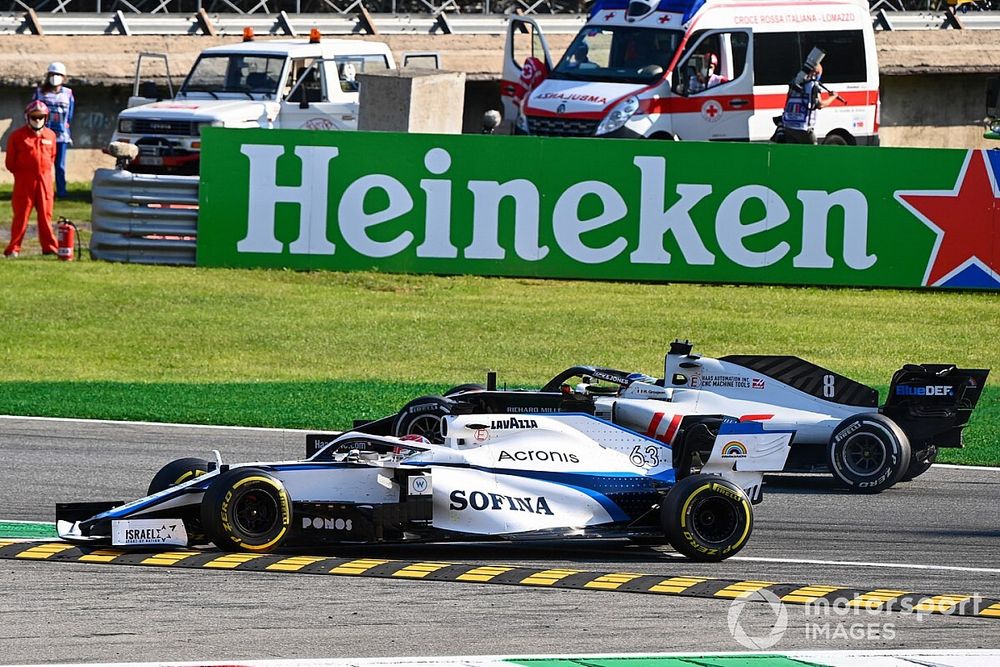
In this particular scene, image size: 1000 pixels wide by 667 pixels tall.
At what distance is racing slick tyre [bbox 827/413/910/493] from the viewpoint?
10039mm

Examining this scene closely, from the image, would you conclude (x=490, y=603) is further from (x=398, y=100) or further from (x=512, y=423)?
(x=398, y=100)

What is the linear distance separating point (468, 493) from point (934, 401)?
12.1 feet

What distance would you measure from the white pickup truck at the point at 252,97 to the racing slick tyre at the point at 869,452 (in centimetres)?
1406

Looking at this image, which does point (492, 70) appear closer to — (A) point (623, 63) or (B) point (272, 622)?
(A) point (623, 63)

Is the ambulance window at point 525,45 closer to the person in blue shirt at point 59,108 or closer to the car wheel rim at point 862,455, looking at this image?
the person in blue shirt at point 59,108

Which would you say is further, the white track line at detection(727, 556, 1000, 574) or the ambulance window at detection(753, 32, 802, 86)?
the ambulance window at detection(753, 32, 802, 86)

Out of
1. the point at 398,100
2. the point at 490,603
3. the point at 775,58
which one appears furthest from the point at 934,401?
the point at 775,58

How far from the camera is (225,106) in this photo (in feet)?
74.8

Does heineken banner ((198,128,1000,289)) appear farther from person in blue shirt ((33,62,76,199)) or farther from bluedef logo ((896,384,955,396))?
bluedef logo ((896,384,955,396))

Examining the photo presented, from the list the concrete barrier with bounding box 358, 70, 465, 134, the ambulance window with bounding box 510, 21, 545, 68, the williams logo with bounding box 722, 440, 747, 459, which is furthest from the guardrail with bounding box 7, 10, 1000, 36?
the williams logo with bounding box 722, 440, 747, 459

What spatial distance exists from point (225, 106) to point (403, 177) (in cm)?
539

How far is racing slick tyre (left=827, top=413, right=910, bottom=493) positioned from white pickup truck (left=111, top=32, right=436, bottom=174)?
46.1ft

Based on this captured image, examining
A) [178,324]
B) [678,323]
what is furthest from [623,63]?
[178,324]

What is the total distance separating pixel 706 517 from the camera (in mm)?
8172
